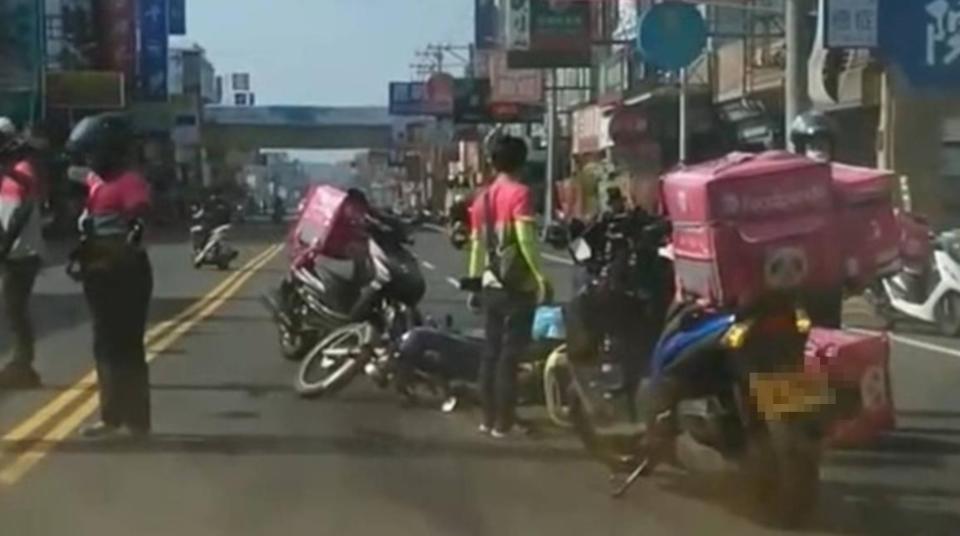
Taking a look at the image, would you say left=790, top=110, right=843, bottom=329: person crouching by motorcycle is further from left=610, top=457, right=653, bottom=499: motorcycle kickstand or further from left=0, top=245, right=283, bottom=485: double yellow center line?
left=0, top=245, right=283, bottom=485: double yellow center line

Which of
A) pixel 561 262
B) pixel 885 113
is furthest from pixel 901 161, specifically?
pixel 561 262

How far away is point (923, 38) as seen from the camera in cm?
3109

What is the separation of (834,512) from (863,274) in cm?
138

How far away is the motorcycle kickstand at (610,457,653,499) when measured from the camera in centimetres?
1081

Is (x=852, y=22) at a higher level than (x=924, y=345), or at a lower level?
higher

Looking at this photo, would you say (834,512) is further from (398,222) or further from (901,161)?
(901,161)

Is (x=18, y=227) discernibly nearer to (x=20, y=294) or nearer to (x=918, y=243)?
(x=20, y=294)

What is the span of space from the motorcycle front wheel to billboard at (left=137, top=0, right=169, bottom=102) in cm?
6126

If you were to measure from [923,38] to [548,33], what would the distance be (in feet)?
109

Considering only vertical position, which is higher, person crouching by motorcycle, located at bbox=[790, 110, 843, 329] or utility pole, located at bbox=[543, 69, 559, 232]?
person crouching by motorcycle, located at bbox=[790, 110, 843, 329]

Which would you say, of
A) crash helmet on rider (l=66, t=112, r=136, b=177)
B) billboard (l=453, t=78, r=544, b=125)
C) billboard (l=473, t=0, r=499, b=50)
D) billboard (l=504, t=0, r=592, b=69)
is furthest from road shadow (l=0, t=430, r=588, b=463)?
billboard (l=453, t=78, r=544, b=125)

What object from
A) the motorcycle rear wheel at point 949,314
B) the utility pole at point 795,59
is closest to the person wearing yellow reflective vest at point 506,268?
the motorcycle rear wheel at point 949,314

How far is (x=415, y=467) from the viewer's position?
12.2 metres

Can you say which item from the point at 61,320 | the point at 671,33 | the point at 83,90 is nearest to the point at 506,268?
the point at 61,320
